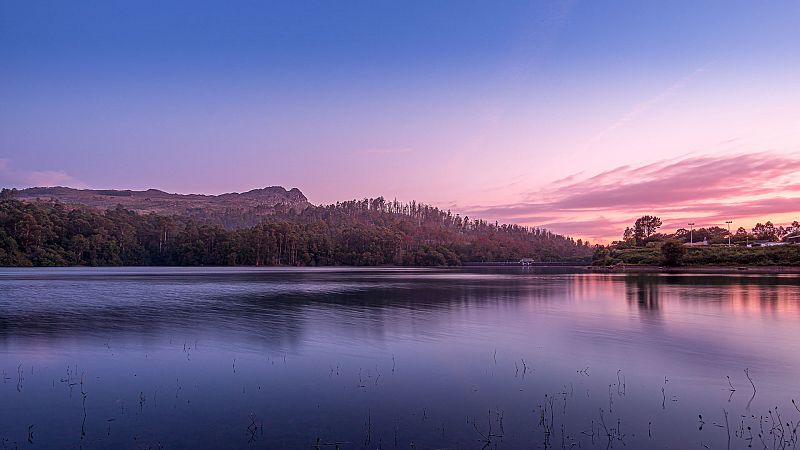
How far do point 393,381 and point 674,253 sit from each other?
410 ft

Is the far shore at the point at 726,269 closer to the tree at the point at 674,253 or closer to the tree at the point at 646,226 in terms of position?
the tree at the point at 674,253

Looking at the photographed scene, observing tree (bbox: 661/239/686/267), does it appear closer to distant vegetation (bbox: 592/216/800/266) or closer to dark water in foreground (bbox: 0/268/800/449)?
distant vegetation (bbox: 592/216/800/266)

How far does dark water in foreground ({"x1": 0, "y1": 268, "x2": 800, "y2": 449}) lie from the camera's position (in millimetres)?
10578

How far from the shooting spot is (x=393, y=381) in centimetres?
1519

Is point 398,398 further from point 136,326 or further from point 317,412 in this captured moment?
point 136,326

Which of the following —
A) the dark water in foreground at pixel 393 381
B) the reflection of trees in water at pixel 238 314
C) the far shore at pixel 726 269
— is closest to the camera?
the dark water in foreground at pixel 393 381

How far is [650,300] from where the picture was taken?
43.5 metres

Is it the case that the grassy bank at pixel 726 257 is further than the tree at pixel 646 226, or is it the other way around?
the tree at pixel 646 226

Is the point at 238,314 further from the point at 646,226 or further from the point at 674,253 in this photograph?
the point at 646,226

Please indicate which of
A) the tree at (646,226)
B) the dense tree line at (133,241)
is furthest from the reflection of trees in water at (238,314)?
the tree at (646,226)

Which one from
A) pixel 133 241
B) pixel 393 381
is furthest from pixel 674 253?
pixel 133 241

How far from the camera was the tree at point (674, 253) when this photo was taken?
12256 cm

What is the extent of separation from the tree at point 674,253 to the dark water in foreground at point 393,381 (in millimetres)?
99465

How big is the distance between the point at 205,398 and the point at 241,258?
175m
